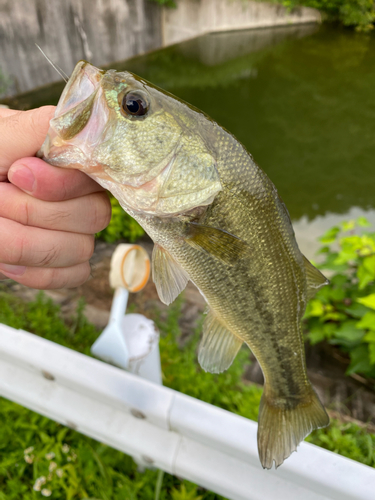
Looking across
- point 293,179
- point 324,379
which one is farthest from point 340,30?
point 324,379

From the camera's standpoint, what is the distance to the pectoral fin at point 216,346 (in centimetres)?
131

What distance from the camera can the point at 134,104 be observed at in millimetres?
985

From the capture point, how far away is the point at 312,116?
33.6 ft

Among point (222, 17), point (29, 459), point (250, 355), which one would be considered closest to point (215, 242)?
point (29, 459)

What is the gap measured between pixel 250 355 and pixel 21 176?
2.51 m

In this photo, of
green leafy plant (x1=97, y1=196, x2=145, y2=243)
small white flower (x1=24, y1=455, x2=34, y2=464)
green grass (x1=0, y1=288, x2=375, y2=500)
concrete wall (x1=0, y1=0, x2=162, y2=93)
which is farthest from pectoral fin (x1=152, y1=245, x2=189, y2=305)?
concrete wall (x1=0, y1=0, x2=162, y2=93)

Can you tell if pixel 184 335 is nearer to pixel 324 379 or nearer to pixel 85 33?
pixel 324 379

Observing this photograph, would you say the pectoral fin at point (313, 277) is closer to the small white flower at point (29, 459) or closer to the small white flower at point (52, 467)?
the small white flower at point (52, 467)

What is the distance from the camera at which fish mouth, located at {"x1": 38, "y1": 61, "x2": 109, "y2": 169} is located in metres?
0.88

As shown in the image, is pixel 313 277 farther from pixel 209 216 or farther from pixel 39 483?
pixel 39 483

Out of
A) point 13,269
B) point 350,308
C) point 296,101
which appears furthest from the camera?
point 296,101

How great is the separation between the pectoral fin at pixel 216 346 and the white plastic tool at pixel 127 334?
603mm

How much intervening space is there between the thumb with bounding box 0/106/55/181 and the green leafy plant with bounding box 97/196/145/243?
2.86 meters

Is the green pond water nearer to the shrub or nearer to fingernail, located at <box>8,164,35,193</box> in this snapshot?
the shrub
